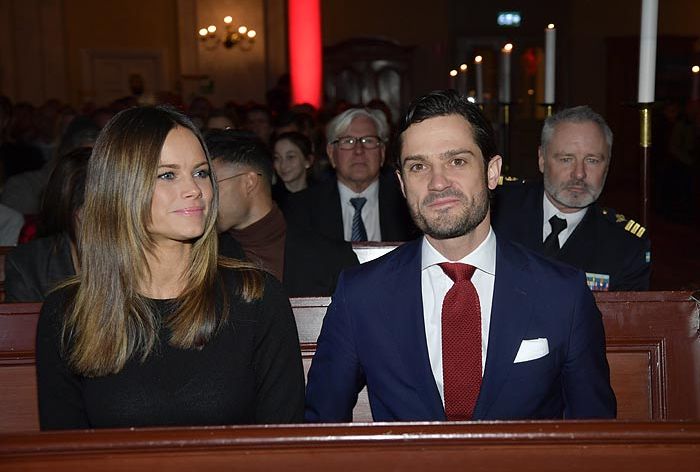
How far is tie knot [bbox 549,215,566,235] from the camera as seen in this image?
3344 mm

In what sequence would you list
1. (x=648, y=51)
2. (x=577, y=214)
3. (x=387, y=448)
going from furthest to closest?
(x=577, y=214) → (x=648, y=51) → (x=387, y=448)

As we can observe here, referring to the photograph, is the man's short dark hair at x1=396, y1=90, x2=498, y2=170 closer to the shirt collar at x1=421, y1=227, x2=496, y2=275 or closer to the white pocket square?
the shirt collar at x1=421, y1=227, x2=496, y2=275

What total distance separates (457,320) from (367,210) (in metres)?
2.78

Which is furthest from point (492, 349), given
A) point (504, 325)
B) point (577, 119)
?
point (577, 119)

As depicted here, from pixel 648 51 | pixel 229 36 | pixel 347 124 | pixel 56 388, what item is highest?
pixel 229 36

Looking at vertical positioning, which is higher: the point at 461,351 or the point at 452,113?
the point at 452,113

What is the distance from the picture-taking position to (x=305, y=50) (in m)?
15.0

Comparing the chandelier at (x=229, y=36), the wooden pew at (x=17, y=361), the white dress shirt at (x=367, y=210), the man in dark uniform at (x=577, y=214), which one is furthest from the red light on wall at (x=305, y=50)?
the wooden pew at (x=17, y=361)

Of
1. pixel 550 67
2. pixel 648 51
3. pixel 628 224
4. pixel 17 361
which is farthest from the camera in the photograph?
pixel 550 67

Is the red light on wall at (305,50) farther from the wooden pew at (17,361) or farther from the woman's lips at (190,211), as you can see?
the woman's lips at (190,211)

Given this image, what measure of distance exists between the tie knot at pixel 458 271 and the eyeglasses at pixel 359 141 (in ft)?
9.15

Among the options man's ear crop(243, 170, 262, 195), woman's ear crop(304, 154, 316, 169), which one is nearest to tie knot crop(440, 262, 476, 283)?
man's ear crop(243, 170, 262, 195)

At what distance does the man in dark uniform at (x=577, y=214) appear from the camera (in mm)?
3213

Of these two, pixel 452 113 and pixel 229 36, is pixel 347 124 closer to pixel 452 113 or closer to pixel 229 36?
pixel 452 113
